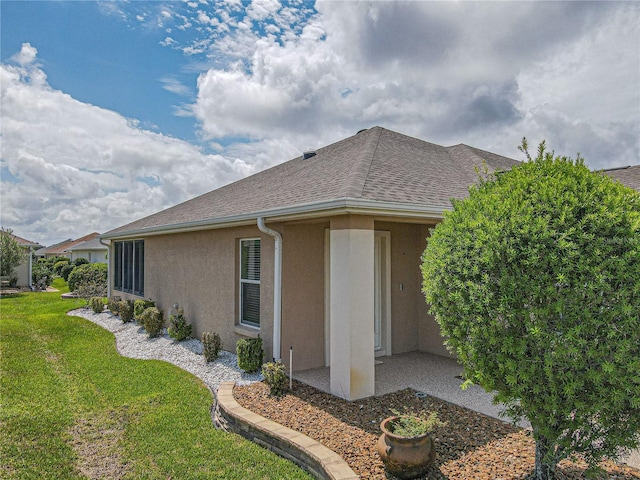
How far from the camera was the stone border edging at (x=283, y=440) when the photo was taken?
413cm

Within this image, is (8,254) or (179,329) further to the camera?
(8,254)

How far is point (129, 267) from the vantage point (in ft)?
54.2

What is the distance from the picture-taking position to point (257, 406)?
19.7 feet

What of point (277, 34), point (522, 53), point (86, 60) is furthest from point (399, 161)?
point (86, 60)

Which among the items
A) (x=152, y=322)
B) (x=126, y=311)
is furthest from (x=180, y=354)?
(x=126, y=311)

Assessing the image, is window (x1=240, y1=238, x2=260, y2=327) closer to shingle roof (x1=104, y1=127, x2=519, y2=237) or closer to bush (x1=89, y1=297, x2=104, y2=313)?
shingle roof (x1=104, y1=127, x2=519, y2=237)

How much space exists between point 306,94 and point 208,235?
6.39 meters

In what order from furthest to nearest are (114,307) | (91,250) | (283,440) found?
(91,250)
(114,307)
(283,440)

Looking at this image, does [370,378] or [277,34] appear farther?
[277,34]

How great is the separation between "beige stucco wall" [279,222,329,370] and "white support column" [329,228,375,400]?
4.84 ft

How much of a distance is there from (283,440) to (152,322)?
8047 millimetres

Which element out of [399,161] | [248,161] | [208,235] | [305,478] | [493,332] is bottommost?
[305,478]

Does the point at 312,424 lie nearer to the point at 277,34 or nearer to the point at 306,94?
the point at 277,34

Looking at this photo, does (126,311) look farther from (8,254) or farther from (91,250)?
(91,250)
